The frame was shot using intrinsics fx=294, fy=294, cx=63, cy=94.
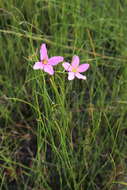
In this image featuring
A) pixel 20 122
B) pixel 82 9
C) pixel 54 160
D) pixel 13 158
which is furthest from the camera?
pixel 82 9

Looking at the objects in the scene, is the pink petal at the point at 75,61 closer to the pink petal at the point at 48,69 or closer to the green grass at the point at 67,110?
the green grass at the point at 67,110

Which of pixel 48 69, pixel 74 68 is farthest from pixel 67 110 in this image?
pixel 48 69

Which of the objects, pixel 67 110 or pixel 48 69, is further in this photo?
pixel 67 110

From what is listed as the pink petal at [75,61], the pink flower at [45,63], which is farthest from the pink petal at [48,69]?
the pink petal at [75,61]

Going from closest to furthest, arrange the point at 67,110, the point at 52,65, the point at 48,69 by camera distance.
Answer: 1. the point at 48,69
2. the point at 52,65
3. the point at 67,110

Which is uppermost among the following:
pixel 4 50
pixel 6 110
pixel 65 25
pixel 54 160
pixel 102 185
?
pixel 65 25

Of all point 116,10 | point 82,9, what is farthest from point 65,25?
point 116,10

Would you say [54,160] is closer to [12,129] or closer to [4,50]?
[12,129]

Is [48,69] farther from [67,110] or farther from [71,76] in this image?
[67,110]

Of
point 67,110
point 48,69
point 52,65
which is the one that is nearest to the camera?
point 48,69
